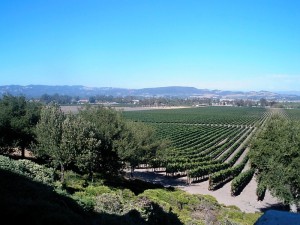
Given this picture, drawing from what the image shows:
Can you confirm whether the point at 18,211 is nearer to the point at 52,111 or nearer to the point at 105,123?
the point at 52,111

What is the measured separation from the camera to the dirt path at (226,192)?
34.8 m

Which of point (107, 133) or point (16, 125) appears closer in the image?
point (107, 133)

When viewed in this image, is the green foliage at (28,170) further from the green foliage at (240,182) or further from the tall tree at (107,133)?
the green foliage at (240,182)

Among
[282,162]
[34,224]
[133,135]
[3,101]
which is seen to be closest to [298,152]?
[282,162]

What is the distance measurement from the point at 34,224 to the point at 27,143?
2846 cm

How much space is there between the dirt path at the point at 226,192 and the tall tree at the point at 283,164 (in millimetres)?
6865

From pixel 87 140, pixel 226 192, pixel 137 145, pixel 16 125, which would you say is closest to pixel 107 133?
pixel 87 140

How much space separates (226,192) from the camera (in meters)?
41.7

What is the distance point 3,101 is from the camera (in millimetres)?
35312

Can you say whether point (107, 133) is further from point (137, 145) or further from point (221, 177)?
point (221, 177)

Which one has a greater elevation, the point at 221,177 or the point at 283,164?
the point at 283,164

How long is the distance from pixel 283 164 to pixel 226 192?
55.9 feet

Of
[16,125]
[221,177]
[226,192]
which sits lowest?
[226,192]

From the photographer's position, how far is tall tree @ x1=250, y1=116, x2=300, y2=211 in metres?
24.9
